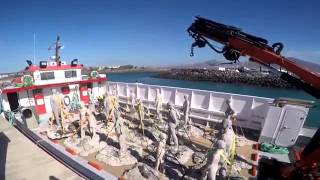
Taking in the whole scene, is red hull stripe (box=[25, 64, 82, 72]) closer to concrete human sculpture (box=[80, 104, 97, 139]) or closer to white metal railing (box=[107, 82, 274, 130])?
white metal railing (box=[107, 82, 274, 130])

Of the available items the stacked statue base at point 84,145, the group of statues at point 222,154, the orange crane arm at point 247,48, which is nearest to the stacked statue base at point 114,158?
the stacked statue base at point 84,145

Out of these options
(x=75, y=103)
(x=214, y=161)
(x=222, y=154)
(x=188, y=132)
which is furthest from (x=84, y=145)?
(x=75, y=103)

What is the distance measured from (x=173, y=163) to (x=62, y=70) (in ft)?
35.7

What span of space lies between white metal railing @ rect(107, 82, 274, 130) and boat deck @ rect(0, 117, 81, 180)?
845 centimetres

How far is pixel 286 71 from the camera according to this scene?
6137mm

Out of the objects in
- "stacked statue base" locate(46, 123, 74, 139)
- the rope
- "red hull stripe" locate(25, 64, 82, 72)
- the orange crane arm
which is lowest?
"stacked statue base" locate(46, 123, 74, 139)

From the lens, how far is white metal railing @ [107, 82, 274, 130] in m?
10.8

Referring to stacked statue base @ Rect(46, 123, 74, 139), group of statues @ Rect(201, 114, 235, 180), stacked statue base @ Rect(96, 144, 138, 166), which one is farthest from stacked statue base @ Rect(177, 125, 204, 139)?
stacked statue base @ Rect(46, 123, 74, 139)

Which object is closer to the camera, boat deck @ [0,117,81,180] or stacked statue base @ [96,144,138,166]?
boat deck @ [0,117,81,180]

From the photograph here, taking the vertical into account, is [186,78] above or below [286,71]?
below

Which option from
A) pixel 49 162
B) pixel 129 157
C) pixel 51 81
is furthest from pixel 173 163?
pixel 51 81

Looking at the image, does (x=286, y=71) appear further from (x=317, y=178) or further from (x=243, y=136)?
(x=243, y=136)

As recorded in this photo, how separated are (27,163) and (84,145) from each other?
3.55m

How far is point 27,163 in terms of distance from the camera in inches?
232
